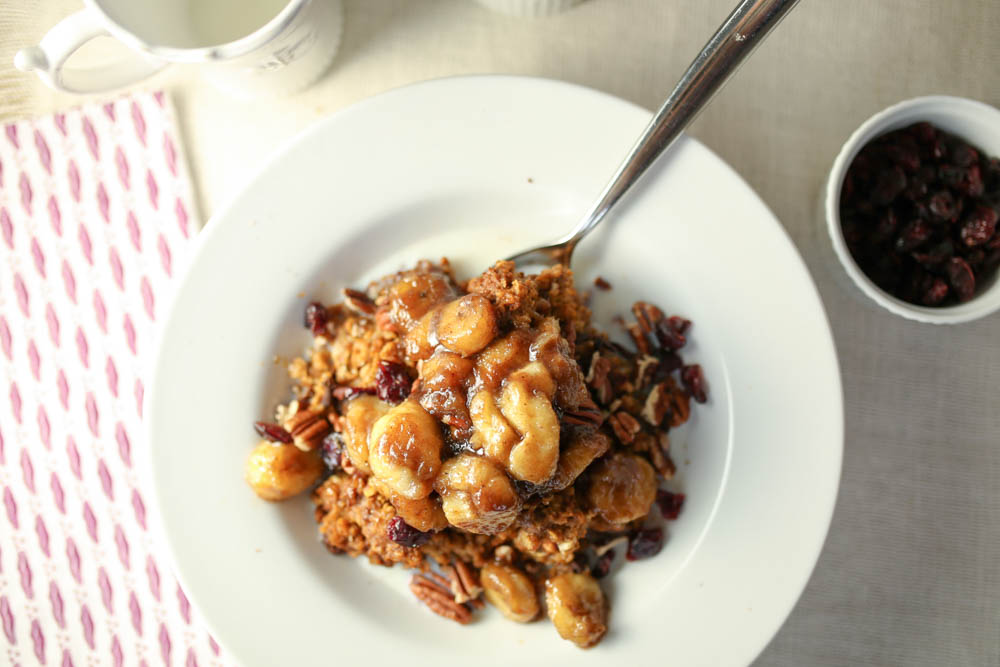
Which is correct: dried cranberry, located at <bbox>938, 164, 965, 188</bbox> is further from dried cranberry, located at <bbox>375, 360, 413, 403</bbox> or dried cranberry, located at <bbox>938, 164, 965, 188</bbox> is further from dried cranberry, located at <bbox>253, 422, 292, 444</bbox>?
dried cranberry, located at <bbox>253, 422, 292, 444</bbox>

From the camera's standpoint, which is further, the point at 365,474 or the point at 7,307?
the point at 7,307

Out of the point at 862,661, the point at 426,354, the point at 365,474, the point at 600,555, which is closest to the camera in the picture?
the point at 426,354

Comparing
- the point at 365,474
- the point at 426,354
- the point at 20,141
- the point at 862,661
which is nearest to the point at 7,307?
the point at 20,141

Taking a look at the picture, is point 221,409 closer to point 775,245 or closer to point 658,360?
point 658,360

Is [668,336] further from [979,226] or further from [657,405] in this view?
[979,226]

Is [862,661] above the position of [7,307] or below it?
below

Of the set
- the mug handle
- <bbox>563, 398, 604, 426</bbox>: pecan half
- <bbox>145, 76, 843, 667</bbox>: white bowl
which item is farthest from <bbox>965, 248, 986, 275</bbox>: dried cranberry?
the mug handle

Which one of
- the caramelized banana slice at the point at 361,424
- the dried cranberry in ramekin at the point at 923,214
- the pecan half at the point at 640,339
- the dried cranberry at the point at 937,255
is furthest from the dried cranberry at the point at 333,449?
the dried cranberry at the point at 937,255

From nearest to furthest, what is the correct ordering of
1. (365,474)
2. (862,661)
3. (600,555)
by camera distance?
(365,474) < (600,555) < (862,661)
